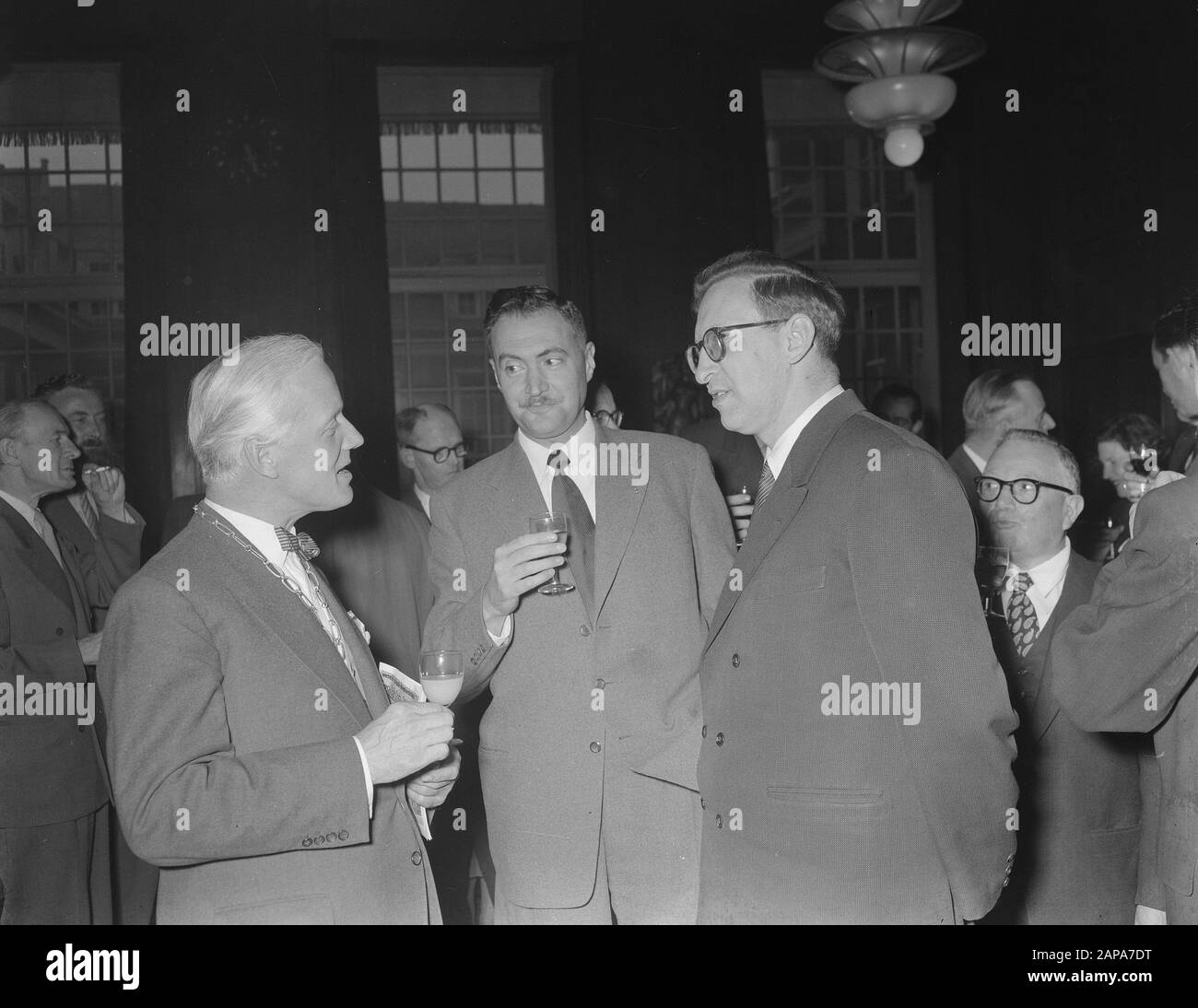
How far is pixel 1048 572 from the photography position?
273cm

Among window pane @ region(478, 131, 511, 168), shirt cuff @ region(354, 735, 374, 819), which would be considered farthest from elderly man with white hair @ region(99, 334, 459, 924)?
window pane @ region(478, 131, 511, 168)

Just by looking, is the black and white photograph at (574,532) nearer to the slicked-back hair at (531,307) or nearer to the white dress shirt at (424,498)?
the slicked-back hair at (531,307)

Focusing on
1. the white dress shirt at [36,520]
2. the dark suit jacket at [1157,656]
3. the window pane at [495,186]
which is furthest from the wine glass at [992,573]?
the window pane at [495,186]

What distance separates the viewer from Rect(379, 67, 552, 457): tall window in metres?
6.77

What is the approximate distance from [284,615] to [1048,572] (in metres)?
1.86

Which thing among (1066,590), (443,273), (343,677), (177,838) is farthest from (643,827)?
(443,273)

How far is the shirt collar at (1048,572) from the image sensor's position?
8.87ft

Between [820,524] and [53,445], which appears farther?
[53,445]

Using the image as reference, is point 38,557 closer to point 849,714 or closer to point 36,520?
point 36,520

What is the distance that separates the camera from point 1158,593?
188 centimetres

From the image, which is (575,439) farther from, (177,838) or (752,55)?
(752,55)

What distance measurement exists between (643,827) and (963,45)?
4516mm

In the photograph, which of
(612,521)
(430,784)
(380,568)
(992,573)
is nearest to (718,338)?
(612,521)
